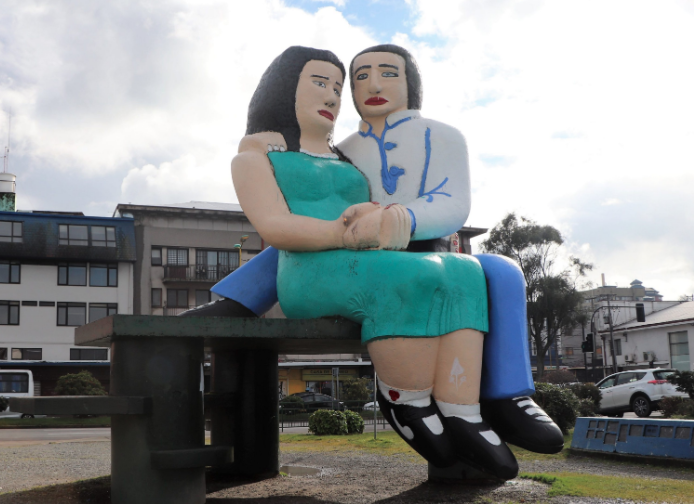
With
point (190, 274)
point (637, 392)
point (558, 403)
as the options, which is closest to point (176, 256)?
point (190, 274)

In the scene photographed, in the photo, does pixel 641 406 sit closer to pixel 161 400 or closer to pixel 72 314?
pixel 161 400

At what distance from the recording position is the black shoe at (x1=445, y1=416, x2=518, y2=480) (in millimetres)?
4602

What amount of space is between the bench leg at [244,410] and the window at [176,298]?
2956 cm

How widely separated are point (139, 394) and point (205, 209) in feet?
104

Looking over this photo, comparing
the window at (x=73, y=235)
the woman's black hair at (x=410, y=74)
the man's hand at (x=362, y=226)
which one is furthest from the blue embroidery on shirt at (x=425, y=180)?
the window at (x=73, y=235)

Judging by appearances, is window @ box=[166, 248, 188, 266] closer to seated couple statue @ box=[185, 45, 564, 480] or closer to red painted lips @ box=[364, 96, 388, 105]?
seated couple statue @ box=[185, 45, 564, 480]

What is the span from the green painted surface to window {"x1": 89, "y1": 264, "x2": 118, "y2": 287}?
19.1 feet

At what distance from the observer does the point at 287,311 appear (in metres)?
5.38

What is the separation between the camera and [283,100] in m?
5.47

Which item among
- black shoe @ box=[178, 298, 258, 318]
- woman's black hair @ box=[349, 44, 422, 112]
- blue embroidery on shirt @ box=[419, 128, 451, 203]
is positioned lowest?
black shoe @ box=[178, 298, 258, 318]

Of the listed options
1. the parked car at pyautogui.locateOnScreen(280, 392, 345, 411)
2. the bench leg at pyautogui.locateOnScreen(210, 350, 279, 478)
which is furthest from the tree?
the bench leg at pyautogui.locateOnScreen(210, 350, 279, 478)

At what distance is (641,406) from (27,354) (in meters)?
26.8

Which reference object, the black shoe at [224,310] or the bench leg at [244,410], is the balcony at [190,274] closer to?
the bench leg at [244,410]

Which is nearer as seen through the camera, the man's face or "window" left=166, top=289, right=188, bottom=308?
the man's face
